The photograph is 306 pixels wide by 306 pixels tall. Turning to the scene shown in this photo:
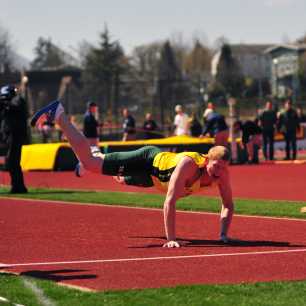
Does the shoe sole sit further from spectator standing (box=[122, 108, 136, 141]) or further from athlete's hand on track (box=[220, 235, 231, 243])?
spectator standing (box=[122, 108, 136, 141])

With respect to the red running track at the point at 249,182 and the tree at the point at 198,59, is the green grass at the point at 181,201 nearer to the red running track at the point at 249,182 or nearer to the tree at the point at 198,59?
the red running track at the point at 249,182

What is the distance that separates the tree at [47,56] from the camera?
506 feet

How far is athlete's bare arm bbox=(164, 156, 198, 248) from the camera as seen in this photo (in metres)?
11.1

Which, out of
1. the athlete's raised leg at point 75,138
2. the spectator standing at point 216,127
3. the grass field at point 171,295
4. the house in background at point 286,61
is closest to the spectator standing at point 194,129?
the spectator standing at point 216,127

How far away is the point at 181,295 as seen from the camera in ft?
27.2

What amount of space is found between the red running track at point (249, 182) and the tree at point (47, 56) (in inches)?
4786

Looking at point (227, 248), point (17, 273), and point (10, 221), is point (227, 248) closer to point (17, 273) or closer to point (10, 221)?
point (17, 273)

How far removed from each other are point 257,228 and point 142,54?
124 meters

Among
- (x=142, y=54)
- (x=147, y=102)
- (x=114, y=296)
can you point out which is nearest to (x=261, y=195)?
(x=114, y=296)

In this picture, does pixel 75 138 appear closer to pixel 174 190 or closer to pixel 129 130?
pixel 174 190

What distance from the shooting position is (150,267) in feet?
32.1

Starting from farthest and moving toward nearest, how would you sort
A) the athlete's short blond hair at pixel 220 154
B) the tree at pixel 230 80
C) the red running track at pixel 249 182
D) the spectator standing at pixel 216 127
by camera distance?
the tree at pixel 230 80 → the spectator standing at pixel 216 127 → the red running track at pixel 249 182 → the athlete's short blond hair at pixel 220 154

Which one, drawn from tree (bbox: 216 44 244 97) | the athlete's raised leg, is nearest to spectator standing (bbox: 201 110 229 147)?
the athlete's raised leg

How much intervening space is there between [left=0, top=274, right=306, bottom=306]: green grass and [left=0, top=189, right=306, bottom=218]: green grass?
6015mm
